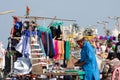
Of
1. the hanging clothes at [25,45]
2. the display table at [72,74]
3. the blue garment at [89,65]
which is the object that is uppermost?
the hanging clothes at [25,45]

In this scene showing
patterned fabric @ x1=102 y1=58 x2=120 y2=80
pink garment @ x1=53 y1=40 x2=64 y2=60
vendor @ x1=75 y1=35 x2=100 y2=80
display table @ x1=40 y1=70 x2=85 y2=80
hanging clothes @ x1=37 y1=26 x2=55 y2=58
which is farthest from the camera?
pink garment @ x1=53 y1=40 x2=64 y2=60

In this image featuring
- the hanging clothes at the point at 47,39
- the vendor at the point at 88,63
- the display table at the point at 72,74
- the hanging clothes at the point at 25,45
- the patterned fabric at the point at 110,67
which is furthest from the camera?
the hanging clothes at the point at 47,39

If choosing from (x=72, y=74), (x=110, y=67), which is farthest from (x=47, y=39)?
(x=110, y=67)

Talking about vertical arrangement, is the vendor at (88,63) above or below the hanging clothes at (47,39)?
below

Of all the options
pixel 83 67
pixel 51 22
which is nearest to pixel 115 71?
pixel 83 67

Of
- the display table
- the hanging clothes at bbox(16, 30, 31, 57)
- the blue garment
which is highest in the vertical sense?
the hanging clothes at bbox(16, 30, 31, 57)

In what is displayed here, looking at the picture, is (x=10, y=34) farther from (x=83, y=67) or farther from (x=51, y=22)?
(x=83, y=67)

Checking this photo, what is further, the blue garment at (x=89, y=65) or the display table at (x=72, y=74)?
the display table at (x=72, y=74)

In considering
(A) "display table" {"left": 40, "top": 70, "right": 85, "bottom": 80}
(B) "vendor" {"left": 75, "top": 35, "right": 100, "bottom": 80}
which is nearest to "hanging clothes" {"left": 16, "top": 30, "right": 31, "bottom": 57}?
(A) "display table" {"left": 40, "top": 70, "right": 85, "bottom": 80}

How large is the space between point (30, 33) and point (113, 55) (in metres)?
2.60

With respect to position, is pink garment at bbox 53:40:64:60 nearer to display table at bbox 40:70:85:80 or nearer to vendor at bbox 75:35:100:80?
display table at bbox 40:70:85:80

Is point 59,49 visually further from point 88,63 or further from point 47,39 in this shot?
point 88,63

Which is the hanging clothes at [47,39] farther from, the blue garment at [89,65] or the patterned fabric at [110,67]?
the patterned fabric at [110,67]

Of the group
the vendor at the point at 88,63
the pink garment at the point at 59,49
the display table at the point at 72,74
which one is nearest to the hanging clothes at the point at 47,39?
the pink garment at the point at 59,49
